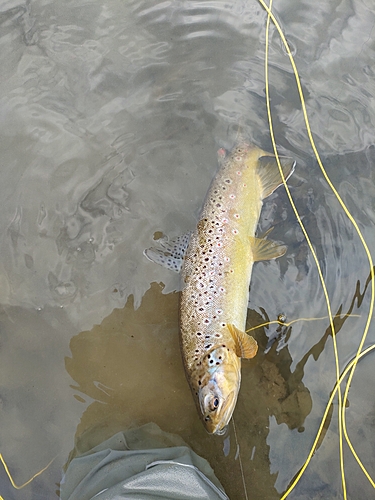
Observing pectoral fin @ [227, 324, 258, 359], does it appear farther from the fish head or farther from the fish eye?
the fish eye

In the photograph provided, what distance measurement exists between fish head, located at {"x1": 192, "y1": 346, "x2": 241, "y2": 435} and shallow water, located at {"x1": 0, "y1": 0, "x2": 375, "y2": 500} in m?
0.42

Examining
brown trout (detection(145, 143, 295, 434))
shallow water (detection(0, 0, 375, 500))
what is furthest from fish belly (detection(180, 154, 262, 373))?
shallow water (detection(0, 0, 375, 500))

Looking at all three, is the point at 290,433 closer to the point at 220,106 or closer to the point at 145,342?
the point at 145,342

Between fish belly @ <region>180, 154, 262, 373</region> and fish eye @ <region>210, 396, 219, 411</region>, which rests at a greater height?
fish belly @ <region>180, 154, 262, 373</region>

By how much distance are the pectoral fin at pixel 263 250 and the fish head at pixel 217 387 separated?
0.72m

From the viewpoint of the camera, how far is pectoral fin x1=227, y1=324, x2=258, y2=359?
Answer: 2879mm

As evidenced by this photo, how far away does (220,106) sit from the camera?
11.8 ft

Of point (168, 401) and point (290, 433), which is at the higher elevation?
point (168, 401)

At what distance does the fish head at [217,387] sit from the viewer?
9.20ft

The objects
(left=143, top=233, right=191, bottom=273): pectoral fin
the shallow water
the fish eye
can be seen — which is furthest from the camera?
the shallow water

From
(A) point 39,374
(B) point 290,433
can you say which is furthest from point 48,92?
(B) point 290,433

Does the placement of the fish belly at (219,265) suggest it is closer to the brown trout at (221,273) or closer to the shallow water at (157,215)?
the brown trout at (221,273)

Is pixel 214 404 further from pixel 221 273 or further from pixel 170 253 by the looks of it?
pixel 170 253

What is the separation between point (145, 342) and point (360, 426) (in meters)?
1.70
